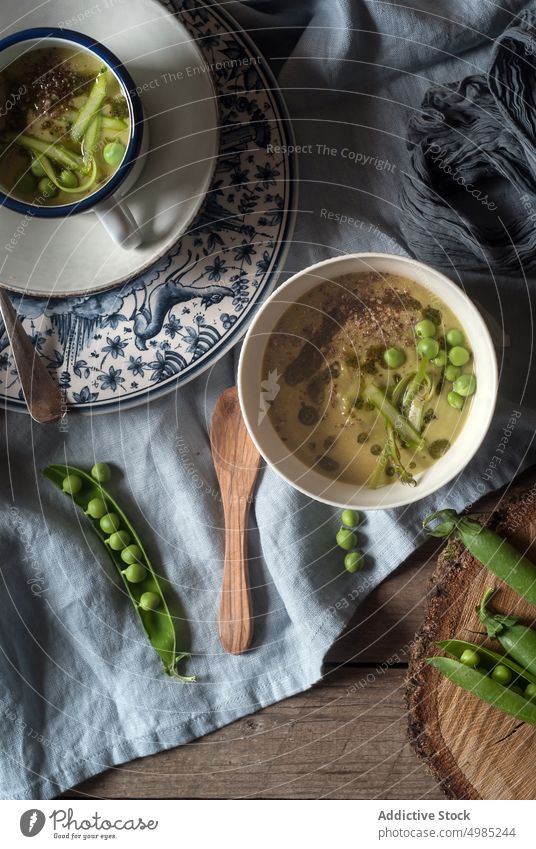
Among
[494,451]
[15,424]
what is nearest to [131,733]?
[15,424]

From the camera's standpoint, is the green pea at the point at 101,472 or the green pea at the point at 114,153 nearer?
the green pea at the point at 114,153

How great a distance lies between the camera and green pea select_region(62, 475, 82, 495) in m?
0.78

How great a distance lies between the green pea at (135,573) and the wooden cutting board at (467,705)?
11.5 inches

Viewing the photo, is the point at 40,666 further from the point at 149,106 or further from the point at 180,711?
the point at 149,106

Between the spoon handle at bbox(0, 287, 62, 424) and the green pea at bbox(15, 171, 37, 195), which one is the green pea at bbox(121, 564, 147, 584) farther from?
the green pea at bbox(15, 171, 37, 195)

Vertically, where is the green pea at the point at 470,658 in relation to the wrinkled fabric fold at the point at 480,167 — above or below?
below

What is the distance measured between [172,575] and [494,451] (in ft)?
1.20

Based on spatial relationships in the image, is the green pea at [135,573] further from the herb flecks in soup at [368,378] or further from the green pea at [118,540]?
the herb flecks in soup at [368,378]

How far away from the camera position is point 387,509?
749mm

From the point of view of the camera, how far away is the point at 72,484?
778mm

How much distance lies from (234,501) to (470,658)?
0.28 metres

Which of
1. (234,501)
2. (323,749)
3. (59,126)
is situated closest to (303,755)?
(323,749)

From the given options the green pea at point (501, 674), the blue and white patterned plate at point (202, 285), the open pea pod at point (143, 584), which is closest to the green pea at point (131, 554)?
the open pea pod at point (143, 584)

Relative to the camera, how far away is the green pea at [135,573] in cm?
78
